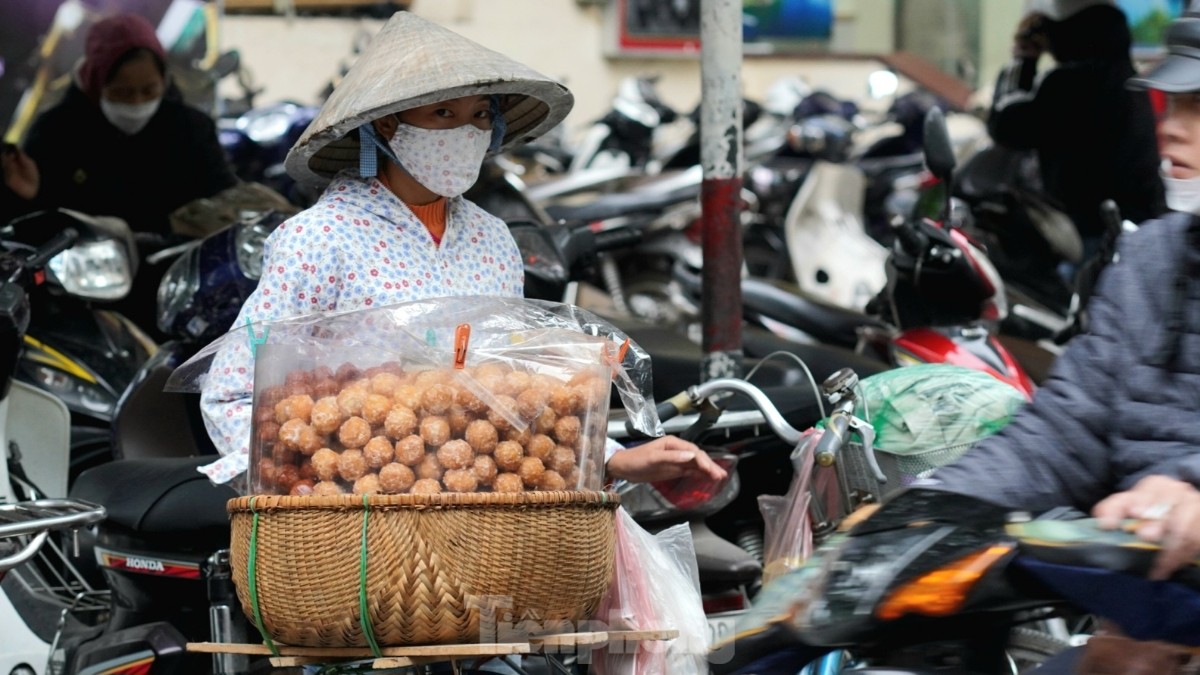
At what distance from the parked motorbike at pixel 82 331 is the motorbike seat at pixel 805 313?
2.24 m

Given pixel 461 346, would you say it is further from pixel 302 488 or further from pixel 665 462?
pixel 665 462

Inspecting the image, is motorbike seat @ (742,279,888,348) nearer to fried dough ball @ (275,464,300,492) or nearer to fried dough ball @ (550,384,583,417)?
fried dough ball @ (550,384,583,417)

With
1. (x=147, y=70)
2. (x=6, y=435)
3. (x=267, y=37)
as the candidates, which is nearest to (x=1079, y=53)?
(x=147, y=70)

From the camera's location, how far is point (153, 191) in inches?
248

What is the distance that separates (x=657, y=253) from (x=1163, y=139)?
19.6 feet

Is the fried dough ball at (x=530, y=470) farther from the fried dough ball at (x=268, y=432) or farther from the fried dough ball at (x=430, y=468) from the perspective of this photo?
the fried dough ball at (x=268, y=432)

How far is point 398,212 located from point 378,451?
72 centimetres

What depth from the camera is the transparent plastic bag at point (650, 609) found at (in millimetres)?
2961

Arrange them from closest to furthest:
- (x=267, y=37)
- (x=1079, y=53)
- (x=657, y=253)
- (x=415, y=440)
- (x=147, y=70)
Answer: (x=415, y=440)
(x=147, y=70)
(x=1079, y=53)
(x=657, y=253)
(x=267, y=37)

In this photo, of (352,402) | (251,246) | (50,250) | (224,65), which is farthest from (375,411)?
(224,65)

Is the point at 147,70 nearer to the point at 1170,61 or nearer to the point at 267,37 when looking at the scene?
the point at 1170,61

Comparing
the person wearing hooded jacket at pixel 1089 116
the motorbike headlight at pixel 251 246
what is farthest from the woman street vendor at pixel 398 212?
the person wearing hooded jacket at pixel 1089 116

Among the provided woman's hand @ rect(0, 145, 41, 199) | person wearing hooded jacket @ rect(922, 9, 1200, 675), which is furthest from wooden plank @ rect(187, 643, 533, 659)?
woman's hand @ rect(0, 145, 41, 199)

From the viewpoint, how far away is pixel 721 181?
14.7 feet
